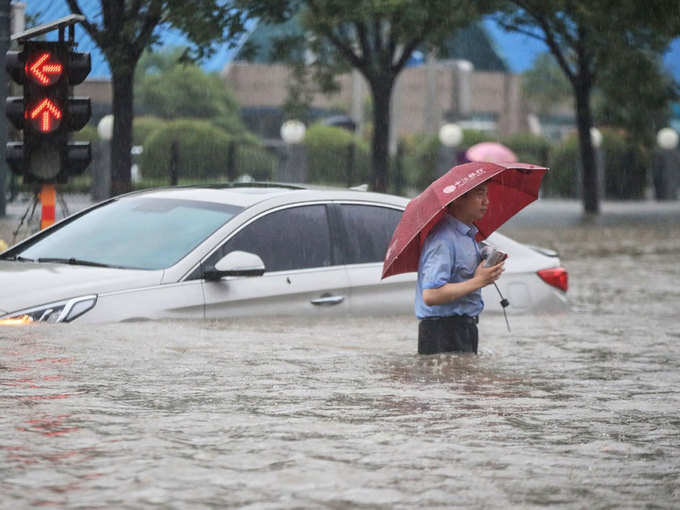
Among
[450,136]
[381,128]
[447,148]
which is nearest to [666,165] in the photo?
[447,148]

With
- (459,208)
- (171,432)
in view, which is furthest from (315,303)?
(171,432)

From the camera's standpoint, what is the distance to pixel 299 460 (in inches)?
221

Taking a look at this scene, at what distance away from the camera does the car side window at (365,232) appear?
32.6 ft

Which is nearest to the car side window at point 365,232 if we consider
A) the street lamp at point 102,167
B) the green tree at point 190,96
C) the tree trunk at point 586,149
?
the street lamp at point 102,167

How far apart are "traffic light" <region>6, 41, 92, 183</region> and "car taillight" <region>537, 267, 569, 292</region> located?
14.5 ft

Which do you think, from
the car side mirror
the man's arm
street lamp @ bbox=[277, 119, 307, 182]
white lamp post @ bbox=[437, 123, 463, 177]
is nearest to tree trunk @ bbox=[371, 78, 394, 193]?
street lamp @ bbox=[277, 119, 307, 182]

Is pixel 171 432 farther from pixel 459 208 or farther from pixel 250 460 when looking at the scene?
pixel 459 208

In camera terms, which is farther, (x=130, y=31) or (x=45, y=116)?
(x=130, y=31)

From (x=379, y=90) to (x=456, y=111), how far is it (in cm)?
4908

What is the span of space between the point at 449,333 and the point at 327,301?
141 cm

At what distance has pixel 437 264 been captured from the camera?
8133 mm

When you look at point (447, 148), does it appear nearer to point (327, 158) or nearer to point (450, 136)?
point (450, 136)

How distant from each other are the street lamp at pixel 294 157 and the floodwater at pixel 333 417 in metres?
30.2

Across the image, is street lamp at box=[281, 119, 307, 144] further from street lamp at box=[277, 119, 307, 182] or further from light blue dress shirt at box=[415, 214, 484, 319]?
light blue dress shirt at box=[415, 214, 484, 319]
